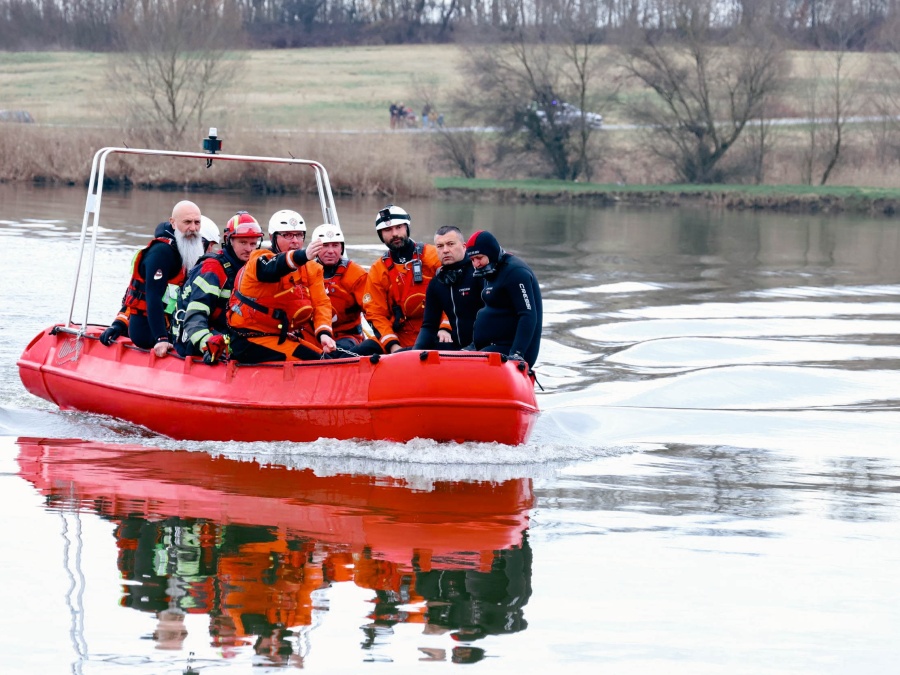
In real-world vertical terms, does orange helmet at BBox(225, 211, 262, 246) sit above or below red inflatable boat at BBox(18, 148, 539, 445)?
above

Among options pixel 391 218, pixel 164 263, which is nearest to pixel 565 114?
pixel 391 218

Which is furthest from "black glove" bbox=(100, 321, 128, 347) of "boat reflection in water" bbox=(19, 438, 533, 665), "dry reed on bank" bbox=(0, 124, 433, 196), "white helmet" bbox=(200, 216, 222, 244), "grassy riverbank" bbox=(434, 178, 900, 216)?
"grassy riverbank" bbox=(434, 178, 900, 216)

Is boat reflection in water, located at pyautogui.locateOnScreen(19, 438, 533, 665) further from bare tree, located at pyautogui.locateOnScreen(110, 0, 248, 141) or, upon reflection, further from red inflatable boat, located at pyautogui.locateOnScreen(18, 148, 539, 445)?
bare tree, located at pyautogui.locateOnScreen(110, 0, 248, 141)

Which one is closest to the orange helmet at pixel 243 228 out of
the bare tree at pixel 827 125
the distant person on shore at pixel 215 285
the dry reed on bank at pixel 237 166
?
the distant person on shore at pixel 215 285

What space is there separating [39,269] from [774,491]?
14106mm

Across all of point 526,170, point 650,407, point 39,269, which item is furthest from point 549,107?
point 650,407

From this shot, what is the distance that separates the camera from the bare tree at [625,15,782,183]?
120 ft

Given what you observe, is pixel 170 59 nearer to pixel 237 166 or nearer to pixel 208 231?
pixel 237 166

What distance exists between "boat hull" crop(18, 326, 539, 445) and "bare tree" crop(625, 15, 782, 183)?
29.0 m

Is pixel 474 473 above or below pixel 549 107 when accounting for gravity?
below

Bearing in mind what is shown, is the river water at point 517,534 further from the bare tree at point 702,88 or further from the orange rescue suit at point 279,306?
the bare tree at point 702,88

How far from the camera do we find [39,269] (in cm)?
1970

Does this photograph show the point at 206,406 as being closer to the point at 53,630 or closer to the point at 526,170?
the point at 53,630

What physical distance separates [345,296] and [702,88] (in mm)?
28445
